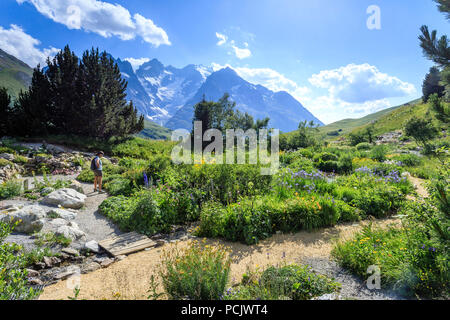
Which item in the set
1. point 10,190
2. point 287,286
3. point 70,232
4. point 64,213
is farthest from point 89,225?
point 287,286

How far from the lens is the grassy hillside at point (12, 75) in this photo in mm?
127069

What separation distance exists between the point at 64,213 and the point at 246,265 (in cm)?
555

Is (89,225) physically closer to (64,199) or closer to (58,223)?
(58,223)

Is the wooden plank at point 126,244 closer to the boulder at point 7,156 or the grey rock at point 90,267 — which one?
the grey rock at point 90,267

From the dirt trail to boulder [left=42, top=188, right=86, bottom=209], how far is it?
3.88 metres

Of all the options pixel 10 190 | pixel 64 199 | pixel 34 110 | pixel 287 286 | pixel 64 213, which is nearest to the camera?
pixel 287 286

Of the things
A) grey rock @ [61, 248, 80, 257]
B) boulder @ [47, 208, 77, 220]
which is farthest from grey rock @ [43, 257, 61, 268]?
boulder @ [47, 208, 77, 220]

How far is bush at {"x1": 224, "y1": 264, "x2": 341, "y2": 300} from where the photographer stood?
9.45ft

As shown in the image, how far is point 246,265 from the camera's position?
148 inches

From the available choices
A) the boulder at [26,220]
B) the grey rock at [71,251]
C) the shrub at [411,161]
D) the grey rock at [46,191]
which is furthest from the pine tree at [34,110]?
the shrub at [411,161]

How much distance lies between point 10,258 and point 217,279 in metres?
3.11

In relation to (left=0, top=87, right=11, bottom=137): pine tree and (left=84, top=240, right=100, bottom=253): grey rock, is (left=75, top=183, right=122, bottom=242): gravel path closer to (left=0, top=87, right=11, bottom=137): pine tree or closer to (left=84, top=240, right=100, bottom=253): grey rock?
(left=84, top=240, right=100, bottom=253): grey rock

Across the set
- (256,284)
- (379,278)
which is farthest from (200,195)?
(379,278)
